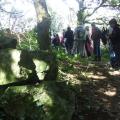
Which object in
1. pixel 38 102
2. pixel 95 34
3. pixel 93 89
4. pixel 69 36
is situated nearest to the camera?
pixel 38 102

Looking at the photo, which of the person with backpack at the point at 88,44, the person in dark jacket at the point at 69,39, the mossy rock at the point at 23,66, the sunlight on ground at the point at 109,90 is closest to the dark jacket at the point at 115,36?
the sunlight on ground at the point at 109,90

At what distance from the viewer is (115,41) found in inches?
493

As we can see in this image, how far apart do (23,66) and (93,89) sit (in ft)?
9.66

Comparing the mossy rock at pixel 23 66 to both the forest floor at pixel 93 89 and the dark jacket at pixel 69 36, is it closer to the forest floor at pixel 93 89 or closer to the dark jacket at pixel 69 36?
the forest floor at pixel 93 89

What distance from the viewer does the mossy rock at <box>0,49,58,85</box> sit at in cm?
754

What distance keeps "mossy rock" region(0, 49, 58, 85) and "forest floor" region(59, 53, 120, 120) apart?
81cm

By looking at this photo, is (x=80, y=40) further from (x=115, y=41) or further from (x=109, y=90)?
(x=109, y=90)

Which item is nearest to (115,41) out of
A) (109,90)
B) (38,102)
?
(109,90)

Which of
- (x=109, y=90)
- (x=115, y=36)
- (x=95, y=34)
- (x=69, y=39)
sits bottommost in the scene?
(x=109, y=90)

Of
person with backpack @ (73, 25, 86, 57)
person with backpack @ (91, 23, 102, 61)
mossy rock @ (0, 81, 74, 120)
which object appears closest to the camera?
mossy rock @ (0, 81, 74, 120)

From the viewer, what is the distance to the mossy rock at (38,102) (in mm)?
6879

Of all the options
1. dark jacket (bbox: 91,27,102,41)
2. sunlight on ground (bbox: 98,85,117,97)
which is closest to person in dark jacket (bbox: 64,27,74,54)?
dark jacket (bbox: 91,27,102,41)

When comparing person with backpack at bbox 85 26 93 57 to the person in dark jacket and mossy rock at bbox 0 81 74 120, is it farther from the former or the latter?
mossy rock at bbox 0 81 74 120

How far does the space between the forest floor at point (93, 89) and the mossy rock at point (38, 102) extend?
0.85 meters
